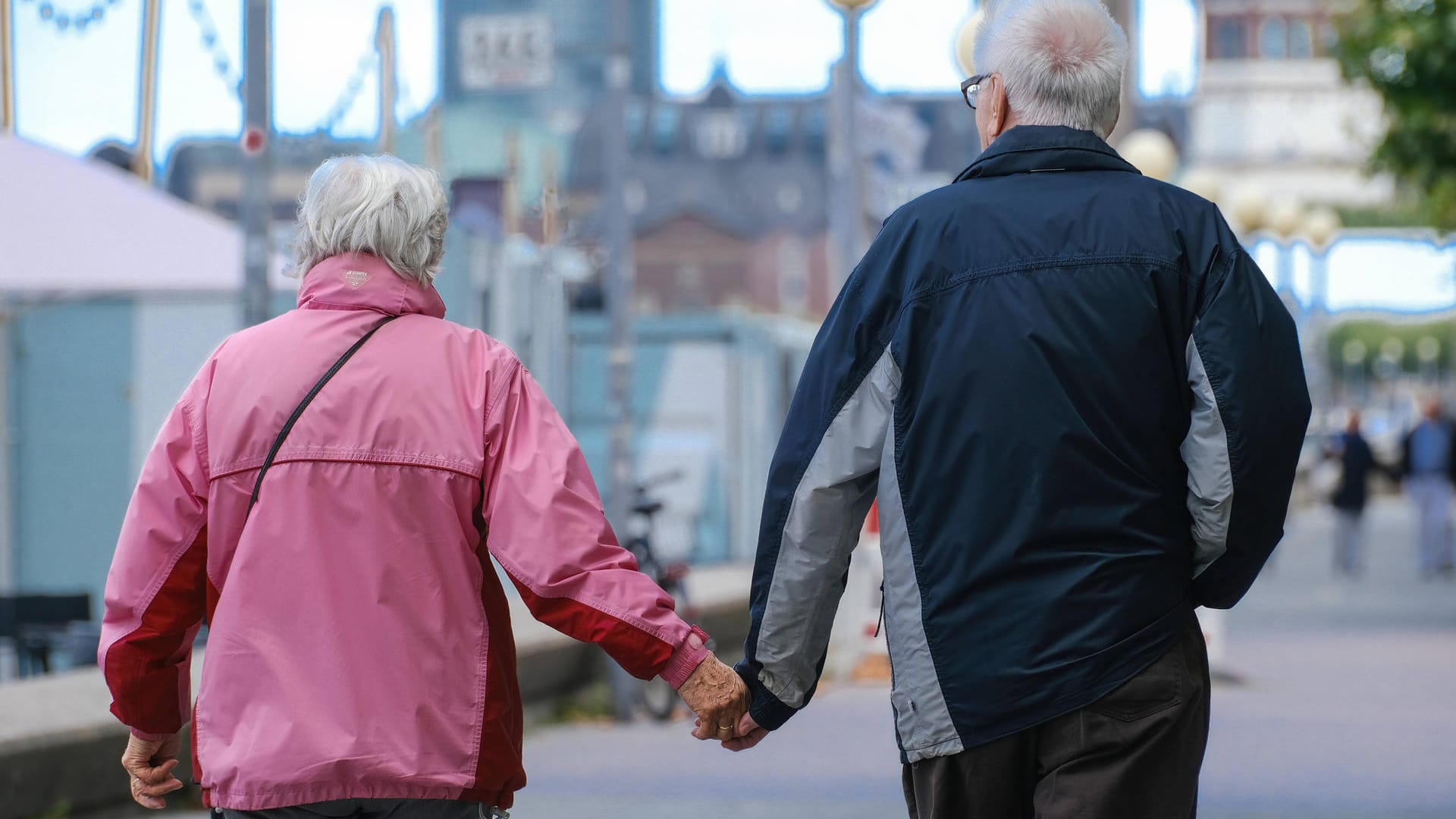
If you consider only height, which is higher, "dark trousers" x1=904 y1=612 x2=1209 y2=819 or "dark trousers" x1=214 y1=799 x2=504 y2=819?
"dark trousers" x1=904 y1=612 x2=1209 y2=819

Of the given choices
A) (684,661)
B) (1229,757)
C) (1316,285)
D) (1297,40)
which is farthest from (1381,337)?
(684,661)

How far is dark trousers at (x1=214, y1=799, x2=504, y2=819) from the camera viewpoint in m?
2.88

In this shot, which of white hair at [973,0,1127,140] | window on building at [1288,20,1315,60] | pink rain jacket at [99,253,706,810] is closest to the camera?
pink rain jacket at [99,253,706,810]

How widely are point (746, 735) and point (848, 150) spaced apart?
875 cm

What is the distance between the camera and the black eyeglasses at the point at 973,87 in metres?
3.09

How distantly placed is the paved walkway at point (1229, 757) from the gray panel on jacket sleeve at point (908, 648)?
3.85 meters

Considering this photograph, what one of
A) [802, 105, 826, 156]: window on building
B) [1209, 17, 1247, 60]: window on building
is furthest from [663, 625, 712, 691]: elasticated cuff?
[1209, 17, 1247, 60]: window on building

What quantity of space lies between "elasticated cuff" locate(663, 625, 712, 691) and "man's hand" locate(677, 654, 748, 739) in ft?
0.04

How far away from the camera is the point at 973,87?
3.18m

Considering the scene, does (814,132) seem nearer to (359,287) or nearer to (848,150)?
(848,150)

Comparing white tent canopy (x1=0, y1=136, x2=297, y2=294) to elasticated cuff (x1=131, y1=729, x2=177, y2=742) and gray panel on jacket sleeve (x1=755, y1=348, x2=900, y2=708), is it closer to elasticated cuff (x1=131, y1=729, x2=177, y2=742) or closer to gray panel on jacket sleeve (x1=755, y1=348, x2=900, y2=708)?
elasticated cuff (x1=131, y1=729, x2=177, y2=742)

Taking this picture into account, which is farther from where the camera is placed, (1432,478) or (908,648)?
(1432,478)

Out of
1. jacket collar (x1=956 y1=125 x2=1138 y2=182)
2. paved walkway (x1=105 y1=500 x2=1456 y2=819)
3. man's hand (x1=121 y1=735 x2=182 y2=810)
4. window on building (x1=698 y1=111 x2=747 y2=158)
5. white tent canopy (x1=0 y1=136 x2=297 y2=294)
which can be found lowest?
paved walkway (x1=105 y1=500 x2=1456 y2=819)

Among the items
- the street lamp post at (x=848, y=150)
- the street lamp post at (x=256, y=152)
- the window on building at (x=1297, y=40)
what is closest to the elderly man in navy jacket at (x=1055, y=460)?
the street lamp post at (x=256, y=152)
